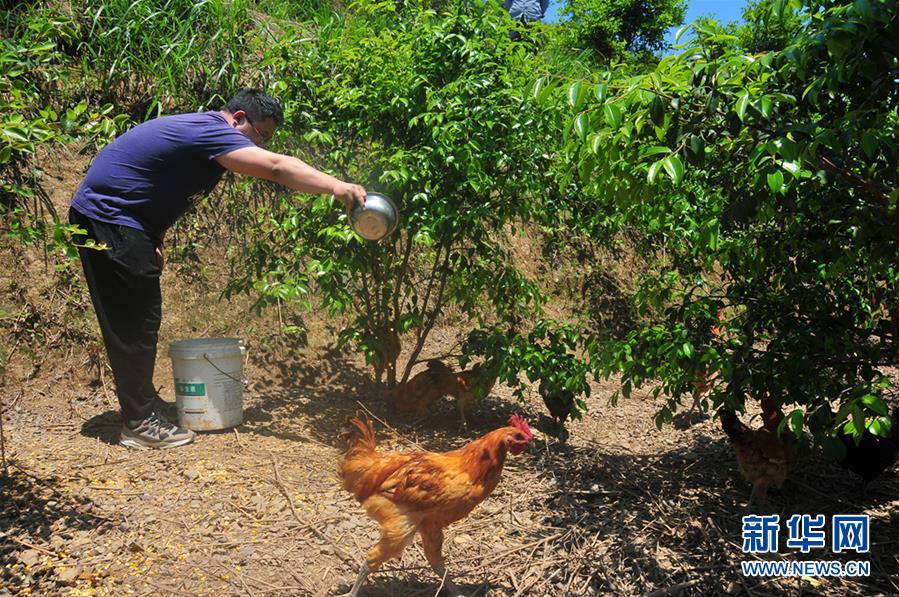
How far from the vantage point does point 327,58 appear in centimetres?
471

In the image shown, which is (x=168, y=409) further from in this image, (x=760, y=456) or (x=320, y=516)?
(x=760, y=456)

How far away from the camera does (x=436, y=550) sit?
2.86 metres

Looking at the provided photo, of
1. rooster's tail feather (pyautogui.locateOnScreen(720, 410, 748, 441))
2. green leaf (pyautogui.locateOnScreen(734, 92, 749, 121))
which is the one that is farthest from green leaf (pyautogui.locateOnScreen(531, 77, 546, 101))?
rooster's tail feather (pyautogui.locateOnScreen(720, 410, 748, 441))

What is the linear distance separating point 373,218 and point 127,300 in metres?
1.69

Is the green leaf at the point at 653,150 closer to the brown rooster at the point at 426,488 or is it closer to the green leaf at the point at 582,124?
the green leaf at the point at 582,124

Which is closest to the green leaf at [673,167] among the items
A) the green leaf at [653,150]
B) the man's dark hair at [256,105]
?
the green leaf at [653,150]

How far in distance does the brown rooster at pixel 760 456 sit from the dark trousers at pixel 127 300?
3.50 metres

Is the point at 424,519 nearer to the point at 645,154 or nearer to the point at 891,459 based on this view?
the point at 645,154

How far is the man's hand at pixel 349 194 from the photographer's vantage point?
11.5 feet

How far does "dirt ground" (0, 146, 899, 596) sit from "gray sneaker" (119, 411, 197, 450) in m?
0.08

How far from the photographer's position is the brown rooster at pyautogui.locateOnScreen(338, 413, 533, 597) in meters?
2.71

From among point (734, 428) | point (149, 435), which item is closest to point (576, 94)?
point (734, 428)

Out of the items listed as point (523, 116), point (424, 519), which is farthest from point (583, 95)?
point (523, 116)

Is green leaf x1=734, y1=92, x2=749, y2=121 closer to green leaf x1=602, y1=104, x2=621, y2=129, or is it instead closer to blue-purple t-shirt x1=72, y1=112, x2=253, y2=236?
green leaf x1=602, y1=104, x2=621, y2=129
